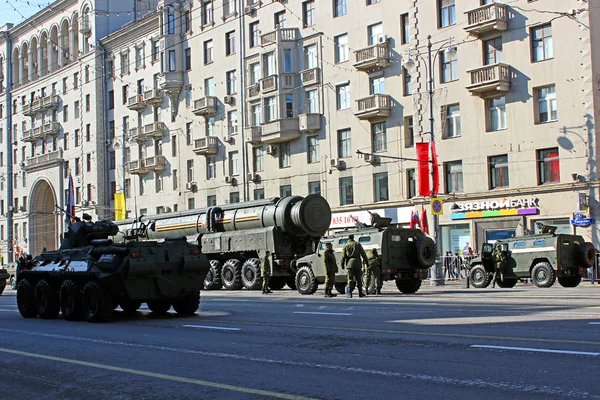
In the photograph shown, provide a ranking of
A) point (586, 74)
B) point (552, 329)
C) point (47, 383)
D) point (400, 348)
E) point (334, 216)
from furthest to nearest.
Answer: point (334, 216) < point (586, 74) < point (552, 329) < point (400, 348) < point (47, 383)

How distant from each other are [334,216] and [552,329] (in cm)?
3612

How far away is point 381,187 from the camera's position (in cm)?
4516

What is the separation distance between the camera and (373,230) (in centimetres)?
2647

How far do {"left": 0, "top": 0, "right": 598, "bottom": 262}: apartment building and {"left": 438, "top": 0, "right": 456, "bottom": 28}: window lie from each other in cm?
8

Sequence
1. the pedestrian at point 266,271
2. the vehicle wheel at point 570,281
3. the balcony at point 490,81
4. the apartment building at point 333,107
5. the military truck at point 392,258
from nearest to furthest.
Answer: the military truck at point 392,258 → the vehicle wheel at point 570,281 → the pedestrian at point 266,271 → the apartment building at point 333,107 → the balcony at point 490,81

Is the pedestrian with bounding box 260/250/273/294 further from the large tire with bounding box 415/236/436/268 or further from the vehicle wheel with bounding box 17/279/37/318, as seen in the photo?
the vehicle wheel with bounding box 17/279/37/318

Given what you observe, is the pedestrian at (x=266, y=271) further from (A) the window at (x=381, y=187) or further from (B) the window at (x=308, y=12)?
(B) the window at (x=308, y=12)

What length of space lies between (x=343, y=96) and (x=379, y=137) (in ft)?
11.7

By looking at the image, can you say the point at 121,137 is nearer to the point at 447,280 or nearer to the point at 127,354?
the point at 447,280

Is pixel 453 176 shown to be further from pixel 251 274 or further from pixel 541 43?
pixel 251 274

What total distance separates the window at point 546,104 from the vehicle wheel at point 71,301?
2596cm

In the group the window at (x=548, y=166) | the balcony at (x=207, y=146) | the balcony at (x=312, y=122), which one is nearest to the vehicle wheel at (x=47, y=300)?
the window at (x=548, y=166)

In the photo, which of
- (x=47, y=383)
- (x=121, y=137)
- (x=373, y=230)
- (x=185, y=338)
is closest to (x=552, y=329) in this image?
(x=185, y=338)

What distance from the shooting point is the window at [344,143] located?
46688 millimetres
